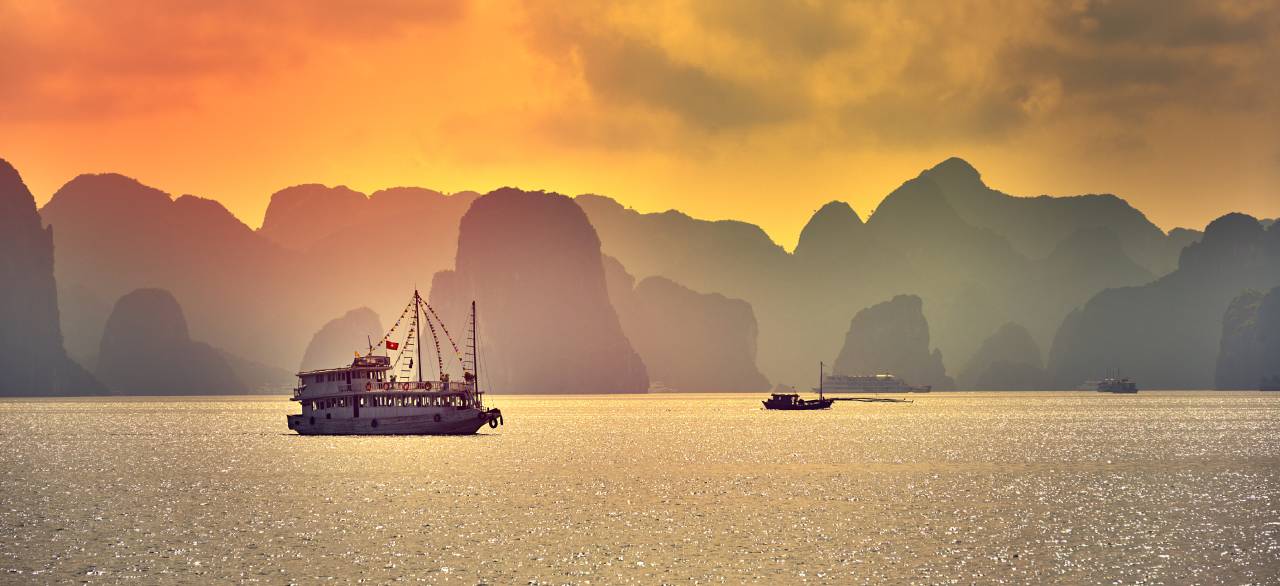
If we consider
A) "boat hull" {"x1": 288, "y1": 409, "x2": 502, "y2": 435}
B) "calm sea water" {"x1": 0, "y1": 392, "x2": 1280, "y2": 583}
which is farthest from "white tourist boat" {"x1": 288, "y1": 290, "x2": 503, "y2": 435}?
"calm sea water" {"x1": 0, "y1": 392, "x2": 1280, "y2": 583}

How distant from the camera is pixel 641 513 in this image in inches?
2987

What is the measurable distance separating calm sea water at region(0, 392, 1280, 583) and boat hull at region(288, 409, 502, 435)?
6468 mm

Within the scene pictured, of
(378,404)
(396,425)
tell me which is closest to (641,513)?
(396,425)

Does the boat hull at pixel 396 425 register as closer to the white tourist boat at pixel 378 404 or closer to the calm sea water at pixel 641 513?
the white tourist boat at pixel 378 404

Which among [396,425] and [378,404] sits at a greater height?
[378,404]

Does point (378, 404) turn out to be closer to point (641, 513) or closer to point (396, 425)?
point (396, 425)

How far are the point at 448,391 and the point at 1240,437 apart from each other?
9582 centimetres

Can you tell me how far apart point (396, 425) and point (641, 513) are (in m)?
75.9

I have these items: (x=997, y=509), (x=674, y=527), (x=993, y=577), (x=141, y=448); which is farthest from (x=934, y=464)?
(x=141, y=448)

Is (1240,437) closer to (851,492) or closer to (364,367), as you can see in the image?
(851,492)

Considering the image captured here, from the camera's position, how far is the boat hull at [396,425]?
146 metres

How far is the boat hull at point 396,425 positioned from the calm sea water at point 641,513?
647cm

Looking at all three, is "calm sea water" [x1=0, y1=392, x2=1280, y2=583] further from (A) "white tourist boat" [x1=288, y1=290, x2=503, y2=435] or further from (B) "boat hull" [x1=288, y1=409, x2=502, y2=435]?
(A) "white tourist boat" [x1=288, y1=290, x2=503, y2=435]

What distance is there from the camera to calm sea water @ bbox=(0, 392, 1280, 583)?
185 ft
